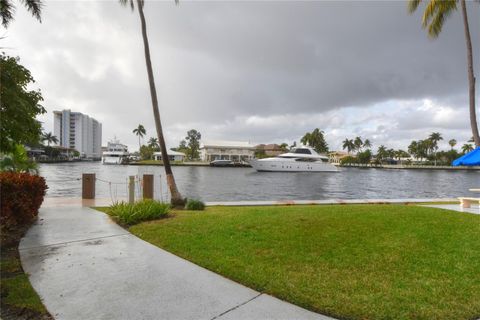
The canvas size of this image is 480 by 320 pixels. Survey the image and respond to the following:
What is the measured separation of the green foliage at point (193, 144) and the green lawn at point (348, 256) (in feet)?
376

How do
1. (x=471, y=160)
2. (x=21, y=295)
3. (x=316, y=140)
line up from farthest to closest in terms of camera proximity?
(x=316, y=140)
(x=471, y=160)
(x=21, y=295)

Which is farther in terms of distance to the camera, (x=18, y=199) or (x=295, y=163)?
(x=295, y=163)

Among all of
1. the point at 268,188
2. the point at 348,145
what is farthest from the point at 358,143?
the point at 268,188

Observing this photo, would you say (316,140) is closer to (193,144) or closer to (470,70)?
(193,144)

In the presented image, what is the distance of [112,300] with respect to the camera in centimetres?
360

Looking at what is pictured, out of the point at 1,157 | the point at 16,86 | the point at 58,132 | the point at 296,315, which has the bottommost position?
the point at 296,315

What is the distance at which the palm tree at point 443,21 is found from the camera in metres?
13.3

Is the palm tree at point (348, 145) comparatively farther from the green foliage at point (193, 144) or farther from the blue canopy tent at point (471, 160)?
the blue canopy tent at point (471, 160)

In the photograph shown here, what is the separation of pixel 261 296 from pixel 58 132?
598 feet

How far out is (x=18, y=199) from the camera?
701 centimetres

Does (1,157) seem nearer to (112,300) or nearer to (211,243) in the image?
(211,243)

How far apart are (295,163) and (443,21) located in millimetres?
47879

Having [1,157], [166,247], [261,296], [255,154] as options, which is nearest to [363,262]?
[261,296]

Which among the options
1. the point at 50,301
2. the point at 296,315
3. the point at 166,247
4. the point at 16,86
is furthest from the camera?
the point at 166,247
